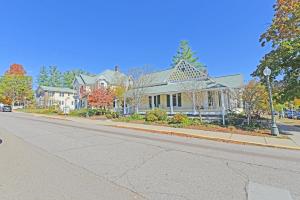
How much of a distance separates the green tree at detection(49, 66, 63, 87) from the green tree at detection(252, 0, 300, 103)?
9928 cm

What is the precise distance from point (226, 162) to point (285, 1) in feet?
46.3

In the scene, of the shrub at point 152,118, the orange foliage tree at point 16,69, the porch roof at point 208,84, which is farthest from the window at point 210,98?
the orange foliage tree at point 16,69

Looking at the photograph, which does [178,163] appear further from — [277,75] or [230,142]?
[277,75]

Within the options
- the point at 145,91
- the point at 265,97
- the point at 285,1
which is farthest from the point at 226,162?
the point at 145,91

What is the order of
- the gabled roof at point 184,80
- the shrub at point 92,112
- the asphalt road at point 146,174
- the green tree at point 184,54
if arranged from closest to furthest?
the asphalt road at point 146,174, the gabled roof at point 184,80, the shrub at point 92,112, the green tree at point 184,54

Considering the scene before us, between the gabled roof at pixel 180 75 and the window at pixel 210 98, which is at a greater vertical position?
the gabled roof at pixel 180 75

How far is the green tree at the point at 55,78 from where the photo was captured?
10244 centimetres

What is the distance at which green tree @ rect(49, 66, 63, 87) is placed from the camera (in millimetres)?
102438

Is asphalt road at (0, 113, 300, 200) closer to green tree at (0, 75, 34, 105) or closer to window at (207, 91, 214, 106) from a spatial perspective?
window at (207, 91, 214, 106)

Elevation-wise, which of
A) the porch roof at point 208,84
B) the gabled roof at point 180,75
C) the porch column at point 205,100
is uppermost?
the gabled roof at point 180,75

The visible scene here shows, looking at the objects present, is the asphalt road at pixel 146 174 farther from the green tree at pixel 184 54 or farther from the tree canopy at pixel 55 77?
the tree canopy at pixel 55 77

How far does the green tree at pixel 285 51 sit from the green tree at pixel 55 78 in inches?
3908

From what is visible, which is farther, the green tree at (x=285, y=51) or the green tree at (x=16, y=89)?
the green tree at (x=16, y=89)

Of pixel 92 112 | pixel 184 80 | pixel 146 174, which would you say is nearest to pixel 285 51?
pixel 146 174
